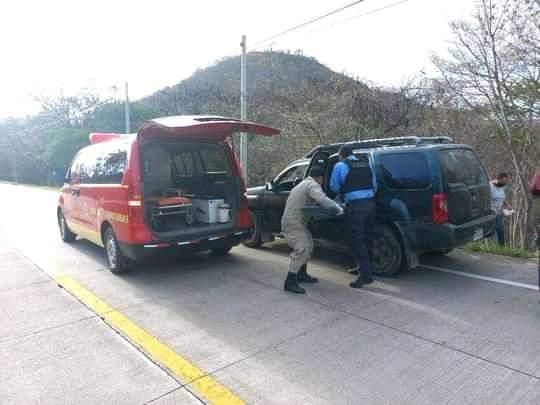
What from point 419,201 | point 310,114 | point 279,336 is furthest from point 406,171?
point 310,114

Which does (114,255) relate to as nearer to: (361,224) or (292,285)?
(292,285)

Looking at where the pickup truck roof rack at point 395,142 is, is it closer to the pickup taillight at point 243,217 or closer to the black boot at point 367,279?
the pickup taillight at point 243,217

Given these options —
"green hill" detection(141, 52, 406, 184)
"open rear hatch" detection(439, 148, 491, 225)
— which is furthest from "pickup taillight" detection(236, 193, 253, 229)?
"green hill" detection(141, 52, 406, 184)

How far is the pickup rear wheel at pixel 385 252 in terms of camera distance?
198 inches

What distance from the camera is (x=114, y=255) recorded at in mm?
5609

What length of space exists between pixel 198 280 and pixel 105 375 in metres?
2.33

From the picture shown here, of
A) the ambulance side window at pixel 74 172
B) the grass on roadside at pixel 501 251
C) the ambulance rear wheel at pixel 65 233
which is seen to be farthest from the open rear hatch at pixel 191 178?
the grass on roadside at pixel 501 251

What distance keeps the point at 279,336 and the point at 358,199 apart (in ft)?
6.61

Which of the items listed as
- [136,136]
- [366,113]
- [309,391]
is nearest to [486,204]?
[309,391]

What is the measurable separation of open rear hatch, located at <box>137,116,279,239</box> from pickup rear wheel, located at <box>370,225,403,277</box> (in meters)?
2.06

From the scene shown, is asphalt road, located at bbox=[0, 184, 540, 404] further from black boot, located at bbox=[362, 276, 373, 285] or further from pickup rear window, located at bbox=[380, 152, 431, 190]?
pickup rear window, located at bbox=[380, 152, 431, 190]

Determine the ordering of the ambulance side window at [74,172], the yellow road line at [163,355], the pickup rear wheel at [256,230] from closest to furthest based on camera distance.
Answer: the yellow road line at [163,355], the pickup rear wheel at [256,230], the ambulance side window at [74,172]

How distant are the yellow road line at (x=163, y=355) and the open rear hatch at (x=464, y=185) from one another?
3.38m

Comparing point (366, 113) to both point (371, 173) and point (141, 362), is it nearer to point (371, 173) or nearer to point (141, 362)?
point (371, 173)
